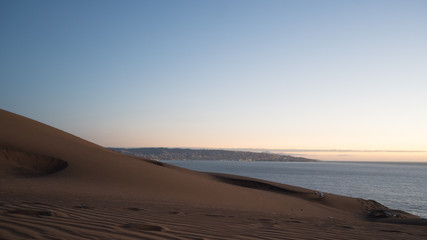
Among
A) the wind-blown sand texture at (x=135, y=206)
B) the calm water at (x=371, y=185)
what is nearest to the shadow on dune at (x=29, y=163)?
the wind-blown sand texture at (x=135, y=206)

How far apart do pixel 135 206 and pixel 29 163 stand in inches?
361

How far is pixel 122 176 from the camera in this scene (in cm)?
1482

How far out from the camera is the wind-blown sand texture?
15.2 ft

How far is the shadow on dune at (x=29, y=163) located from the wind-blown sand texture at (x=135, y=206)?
0.04 m

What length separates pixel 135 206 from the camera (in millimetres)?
8047

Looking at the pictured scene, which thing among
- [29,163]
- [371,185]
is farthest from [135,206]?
[371,185]

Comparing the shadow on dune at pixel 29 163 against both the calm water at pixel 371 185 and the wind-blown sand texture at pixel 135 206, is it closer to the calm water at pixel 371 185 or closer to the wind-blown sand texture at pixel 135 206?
the wind-blown sand texture at pixel 135 206

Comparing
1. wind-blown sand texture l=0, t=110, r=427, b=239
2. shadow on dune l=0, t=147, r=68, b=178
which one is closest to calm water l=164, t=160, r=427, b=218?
wind-blown sand texture l=0, t=110, r=427, b=239

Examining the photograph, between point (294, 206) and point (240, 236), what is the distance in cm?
1104

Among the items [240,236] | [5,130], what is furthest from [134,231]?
[5,130]

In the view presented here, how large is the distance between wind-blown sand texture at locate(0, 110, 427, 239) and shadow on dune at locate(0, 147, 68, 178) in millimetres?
39

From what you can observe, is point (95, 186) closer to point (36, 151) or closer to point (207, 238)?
point (36, 151)

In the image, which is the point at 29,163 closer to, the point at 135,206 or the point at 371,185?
the point at 135,206

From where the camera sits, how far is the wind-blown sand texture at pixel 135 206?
4639 millimetres
